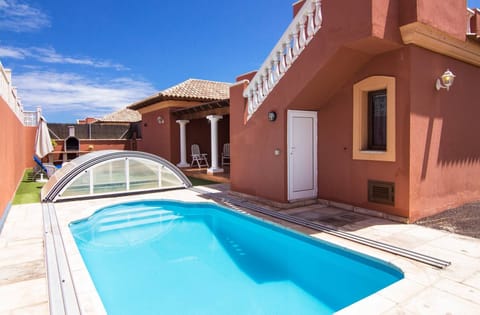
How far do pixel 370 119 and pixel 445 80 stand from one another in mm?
1764

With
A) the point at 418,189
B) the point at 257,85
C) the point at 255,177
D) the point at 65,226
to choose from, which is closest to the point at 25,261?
the point at 65,226

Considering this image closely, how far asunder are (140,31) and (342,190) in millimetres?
16801

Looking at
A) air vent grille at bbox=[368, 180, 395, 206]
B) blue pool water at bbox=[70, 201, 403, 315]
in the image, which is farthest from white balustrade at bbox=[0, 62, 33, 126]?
air vent grille at bbox=[368, 180, 395, 206]

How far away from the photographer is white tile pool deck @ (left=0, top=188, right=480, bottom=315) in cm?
341

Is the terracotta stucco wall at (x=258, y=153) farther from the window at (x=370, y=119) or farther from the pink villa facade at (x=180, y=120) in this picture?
the pink villa facade at (x=180, y=120)

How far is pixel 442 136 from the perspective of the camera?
7.16 meters

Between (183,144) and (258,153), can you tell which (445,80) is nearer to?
(258,153)

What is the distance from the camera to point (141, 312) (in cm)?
397

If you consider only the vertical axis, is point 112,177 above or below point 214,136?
below

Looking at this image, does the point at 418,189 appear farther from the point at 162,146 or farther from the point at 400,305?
the point at 162,146

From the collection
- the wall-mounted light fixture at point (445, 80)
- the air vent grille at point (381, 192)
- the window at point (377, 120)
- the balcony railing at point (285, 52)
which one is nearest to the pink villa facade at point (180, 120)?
the balcony railing at point (285, 52)

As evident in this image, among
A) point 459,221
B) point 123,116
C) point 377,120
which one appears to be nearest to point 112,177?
point 377,120

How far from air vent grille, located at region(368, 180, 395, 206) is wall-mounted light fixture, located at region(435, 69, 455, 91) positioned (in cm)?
261

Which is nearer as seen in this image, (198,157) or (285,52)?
(285,52)
